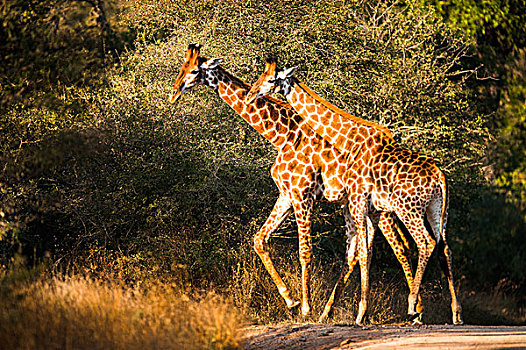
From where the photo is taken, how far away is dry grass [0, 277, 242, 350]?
19.4 feet

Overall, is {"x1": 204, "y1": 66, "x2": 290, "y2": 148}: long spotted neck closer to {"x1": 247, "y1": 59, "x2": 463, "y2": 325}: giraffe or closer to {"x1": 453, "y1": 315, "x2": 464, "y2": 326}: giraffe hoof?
{"x1": 247, "y1": 59, "x2": 463, "y2": 325}: giraffe

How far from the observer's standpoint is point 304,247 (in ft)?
31.2

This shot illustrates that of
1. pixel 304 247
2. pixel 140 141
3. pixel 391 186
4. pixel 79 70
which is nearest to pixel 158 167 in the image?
pixel 140 141

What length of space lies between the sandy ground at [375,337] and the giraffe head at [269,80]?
3.36m

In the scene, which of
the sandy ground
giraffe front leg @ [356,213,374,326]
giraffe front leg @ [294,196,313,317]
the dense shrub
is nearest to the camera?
the sandy ground

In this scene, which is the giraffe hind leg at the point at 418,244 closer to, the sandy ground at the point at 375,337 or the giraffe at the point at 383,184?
the giraffe at the point at 383,184

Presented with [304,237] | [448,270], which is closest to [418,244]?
[448,270]

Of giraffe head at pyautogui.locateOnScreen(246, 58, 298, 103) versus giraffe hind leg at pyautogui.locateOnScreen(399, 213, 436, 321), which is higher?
giraffe head at pyautogui.locateOnScreen(246, 58, 298, 103)

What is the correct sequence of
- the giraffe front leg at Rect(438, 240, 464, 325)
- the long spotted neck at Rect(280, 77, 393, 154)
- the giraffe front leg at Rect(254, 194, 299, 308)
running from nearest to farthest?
the giraffe front leg at Rect(438, 240, 464, 325) → the giraffe front leg at Rect(254, 194, 299, 308) → the long spotted neck at Rect(280, 77, 393, 154)

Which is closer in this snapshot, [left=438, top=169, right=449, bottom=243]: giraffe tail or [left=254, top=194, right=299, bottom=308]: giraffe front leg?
[left=438, top=169, right=449, bottom=243]: giraffe tail

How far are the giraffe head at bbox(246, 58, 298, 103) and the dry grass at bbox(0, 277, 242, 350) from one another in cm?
361

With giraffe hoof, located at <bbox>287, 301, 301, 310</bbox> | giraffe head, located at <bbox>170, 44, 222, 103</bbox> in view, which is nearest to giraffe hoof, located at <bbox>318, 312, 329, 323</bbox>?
giraffe hoof, located at <bbox>287, 301, 301, 310</bbox>

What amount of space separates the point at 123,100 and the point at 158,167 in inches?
57.7

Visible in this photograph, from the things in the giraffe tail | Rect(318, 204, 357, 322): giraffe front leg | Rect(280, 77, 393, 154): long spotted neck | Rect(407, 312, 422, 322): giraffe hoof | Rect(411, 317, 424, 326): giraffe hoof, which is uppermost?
Rect(280, 77, 393, 154): long spotted neck
